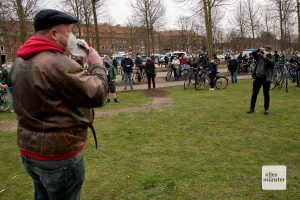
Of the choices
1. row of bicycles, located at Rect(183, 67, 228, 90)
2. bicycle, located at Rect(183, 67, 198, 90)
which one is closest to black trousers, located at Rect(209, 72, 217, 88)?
row of bicycles, located at Rect(183, 67, 228, 90)

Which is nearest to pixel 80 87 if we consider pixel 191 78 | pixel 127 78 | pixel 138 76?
pixel 191 78

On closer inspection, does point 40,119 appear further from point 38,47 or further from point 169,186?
point 169,186

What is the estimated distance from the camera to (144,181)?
5.04 meters

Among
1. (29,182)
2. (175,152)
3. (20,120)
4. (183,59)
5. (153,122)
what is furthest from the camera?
(183,59)

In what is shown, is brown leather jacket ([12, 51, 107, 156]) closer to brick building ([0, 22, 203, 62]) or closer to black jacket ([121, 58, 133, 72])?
black jacket ([121, 58, 133, 72])

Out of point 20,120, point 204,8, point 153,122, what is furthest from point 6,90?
point 204,8

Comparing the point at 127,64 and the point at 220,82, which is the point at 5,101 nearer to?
the point at 127,64

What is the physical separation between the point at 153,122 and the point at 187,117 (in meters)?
1.10

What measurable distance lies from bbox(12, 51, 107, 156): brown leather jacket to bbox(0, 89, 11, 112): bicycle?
13041mm

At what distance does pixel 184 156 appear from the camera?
6137 millimetres

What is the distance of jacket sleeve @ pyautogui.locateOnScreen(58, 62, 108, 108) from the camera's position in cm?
224

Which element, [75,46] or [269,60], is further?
[269,60]

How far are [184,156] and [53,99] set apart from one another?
4.17 m

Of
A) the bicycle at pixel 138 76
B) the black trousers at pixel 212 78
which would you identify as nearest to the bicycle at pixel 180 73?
the bicycle at pixel 138 76
